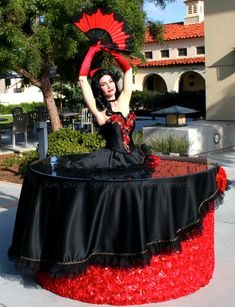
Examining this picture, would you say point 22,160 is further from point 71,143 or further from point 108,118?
point 108,118

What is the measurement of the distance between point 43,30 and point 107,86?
5.46 meters

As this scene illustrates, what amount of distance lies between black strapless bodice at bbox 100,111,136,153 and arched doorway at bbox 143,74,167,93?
28293 mm

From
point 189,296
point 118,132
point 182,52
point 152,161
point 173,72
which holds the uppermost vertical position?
point 182,52

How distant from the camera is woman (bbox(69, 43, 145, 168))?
167 inches

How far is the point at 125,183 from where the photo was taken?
3.59 meters

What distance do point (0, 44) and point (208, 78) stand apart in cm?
628

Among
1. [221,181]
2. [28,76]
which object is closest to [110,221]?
[221,181]

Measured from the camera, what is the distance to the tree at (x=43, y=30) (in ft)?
28.7

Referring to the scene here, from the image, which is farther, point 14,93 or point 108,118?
point 14,93

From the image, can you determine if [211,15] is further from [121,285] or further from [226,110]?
[121,285]

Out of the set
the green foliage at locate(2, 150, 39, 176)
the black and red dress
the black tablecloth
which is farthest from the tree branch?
the black tablecloth

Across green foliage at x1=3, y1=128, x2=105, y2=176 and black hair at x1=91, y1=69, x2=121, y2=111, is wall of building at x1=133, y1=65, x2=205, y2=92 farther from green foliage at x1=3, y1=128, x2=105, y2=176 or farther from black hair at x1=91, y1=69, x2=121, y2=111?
black hair at x1=91, y1=69, x2=121, y2=111

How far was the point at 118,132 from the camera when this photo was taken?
13.9ft

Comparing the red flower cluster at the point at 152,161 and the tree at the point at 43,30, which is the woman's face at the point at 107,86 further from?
the tree at the point at 43,30
